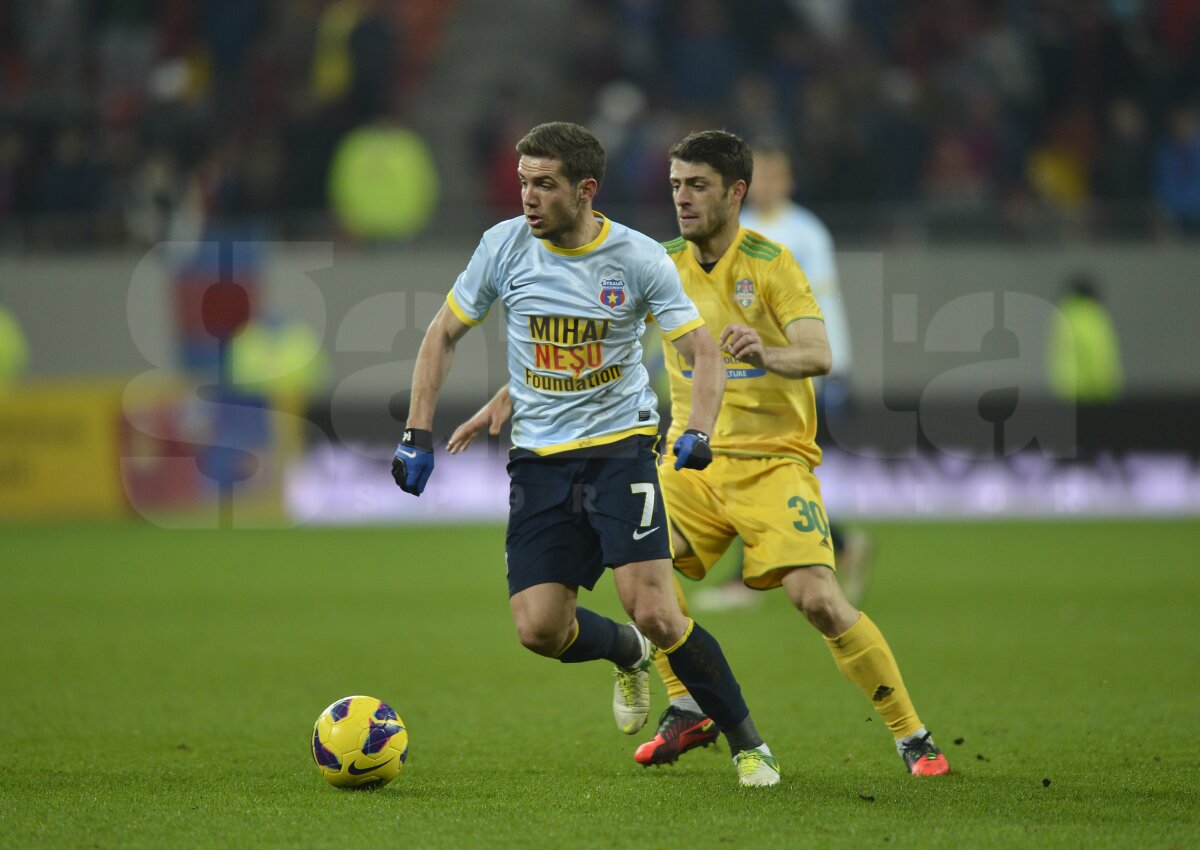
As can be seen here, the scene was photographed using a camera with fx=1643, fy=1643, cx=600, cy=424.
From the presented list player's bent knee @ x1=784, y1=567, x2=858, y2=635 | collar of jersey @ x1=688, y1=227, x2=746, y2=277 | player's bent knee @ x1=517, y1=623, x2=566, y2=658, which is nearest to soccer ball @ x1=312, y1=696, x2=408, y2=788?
player's bent knee @ x1=517, y1=623, x2=566, y2=658

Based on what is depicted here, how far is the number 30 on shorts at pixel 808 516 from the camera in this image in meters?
5.41

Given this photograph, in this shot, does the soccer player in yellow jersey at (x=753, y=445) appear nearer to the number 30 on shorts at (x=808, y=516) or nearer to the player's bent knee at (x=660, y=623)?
the number 30 on shorts at (x=808, y=516)

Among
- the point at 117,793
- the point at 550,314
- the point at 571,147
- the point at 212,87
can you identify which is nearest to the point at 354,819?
the point at 117,793

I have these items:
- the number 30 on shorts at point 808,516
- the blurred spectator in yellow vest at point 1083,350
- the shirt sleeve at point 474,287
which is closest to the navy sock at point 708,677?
the number 30 on shorts at point 808,516

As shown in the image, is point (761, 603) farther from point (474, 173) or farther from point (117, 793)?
point (474, 173)

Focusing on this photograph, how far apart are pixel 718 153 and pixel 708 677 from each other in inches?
66.9

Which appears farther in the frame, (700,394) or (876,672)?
(876,672)

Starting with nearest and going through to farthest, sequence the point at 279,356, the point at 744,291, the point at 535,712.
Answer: the point at 744,291 < the point at 535,712 < the point at 279,356

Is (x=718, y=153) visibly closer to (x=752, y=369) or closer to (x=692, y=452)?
(x=752, y=369)

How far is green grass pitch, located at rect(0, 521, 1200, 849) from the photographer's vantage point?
453cm

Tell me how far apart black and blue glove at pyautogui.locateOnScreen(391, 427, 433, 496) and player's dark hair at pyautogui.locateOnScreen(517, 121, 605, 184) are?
0.91 meters

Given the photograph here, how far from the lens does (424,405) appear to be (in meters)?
5.12

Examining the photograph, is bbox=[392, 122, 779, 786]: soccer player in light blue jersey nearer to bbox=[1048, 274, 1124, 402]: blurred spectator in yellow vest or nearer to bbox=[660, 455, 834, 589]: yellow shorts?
bbox=[660, 455, 834, 589]: yellow shorts

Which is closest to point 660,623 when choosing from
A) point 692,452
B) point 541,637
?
point 541,637
